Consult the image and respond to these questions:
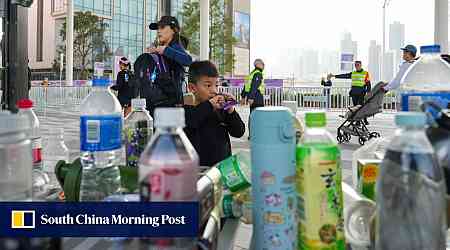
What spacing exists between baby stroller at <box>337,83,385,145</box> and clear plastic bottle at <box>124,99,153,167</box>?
16.0 feet

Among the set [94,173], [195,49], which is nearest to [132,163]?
[94,173]

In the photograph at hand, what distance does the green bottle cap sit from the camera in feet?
2.75

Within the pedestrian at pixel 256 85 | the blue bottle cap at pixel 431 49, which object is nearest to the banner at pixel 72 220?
the blue bottle cap at pixel 431 49

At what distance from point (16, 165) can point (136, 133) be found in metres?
0.54

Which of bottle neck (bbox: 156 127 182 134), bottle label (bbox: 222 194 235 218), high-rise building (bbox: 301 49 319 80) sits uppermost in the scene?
high-rise building (bbox: 301 49 319 80)

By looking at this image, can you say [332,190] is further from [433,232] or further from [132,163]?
[132,163]

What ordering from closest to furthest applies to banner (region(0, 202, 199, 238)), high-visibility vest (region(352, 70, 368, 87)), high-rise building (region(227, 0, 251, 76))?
banner (region(0, 202, 199, 238))
high-visibility vest (region(352, 70, 368, 87))
high-rise building (region(227, 0, 251, 76))

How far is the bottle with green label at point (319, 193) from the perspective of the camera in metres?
0.80

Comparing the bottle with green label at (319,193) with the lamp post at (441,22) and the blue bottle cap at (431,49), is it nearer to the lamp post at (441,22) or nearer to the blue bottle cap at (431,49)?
the blue bottle cap at (431,49)

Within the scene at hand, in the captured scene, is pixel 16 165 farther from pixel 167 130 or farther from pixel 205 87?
pixel 205 87

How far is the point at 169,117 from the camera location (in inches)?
29.7

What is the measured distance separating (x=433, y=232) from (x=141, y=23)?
50.2 m

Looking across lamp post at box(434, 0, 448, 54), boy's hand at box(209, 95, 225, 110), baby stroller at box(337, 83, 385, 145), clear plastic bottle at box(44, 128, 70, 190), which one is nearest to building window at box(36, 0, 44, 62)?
lamp post at box(434, 0, 448, 54)

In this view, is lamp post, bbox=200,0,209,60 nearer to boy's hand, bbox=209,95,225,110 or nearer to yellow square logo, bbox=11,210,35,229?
boy's hand, bbox=209,95,225,110
